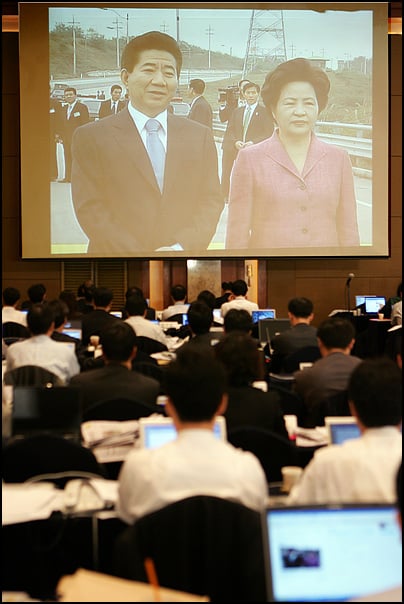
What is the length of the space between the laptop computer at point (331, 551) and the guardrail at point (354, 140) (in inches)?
376

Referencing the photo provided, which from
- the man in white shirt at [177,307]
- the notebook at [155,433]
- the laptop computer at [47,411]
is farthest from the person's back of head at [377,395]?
the man in white shirt at [177,307]

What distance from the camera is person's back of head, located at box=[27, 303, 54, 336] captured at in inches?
210

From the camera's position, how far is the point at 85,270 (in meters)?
12.3

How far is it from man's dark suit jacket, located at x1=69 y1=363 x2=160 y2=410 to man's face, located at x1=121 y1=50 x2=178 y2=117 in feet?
22.7

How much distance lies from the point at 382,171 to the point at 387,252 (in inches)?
41.7

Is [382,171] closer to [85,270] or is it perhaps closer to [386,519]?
[85,270]

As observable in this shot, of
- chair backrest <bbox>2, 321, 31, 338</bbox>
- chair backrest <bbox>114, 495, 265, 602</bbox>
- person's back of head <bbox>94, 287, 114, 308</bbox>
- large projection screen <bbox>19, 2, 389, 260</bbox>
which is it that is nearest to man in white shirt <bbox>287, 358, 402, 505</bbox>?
chair backrest <bbox>114, 495, 265, 602</bbox>

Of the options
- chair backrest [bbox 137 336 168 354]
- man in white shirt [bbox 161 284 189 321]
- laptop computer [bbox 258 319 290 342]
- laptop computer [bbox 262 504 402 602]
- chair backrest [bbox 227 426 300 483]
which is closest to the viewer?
laptop computer [bbox 262 504 402 602]

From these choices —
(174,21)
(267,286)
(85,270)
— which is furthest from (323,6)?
(85,270)

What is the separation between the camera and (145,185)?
10812mm

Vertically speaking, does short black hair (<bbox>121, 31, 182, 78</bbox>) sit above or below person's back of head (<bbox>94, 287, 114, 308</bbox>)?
above

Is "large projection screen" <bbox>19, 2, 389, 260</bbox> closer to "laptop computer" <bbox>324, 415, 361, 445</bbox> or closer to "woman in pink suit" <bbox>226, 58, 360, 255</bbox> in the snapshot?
"woman in pink suit" <bbox>226, 58, 360, 255</bbox>

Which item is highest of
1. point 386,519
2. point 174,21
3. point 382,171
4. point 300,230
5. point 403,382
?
point 174,21

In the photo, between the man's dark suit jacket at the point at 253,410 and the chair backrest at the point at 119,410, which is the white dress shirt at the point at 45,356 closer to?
the chair backrest at the point at 119,410
